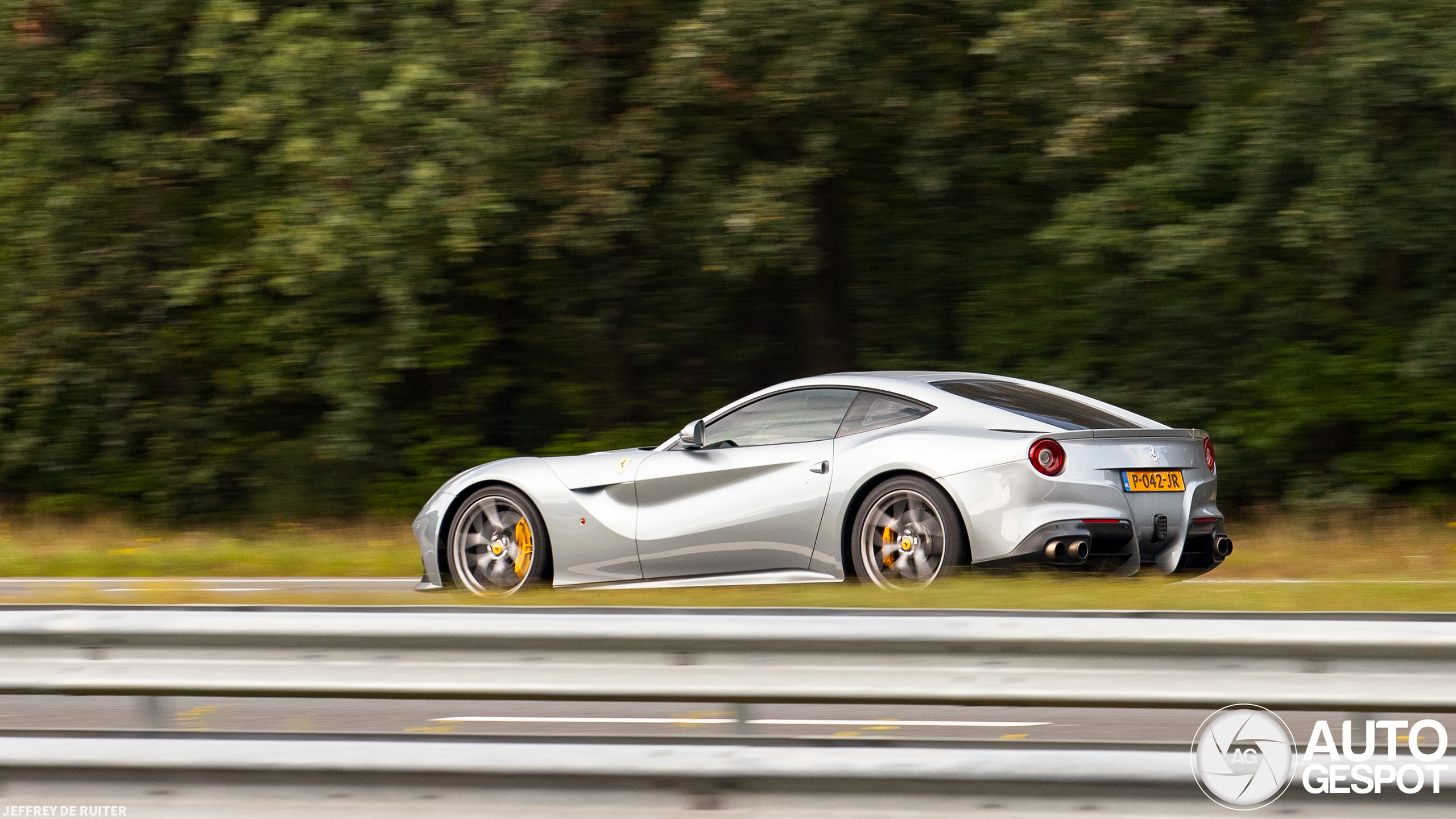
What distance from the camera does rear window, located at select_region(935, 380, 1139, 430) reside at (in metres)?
7.48

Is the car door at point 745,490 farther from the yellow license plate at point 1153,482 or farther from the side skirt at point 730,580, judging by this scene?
the yellow license plate at point 1153,482

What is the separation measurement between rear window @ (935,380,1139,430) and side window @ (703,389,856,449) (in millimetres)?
545

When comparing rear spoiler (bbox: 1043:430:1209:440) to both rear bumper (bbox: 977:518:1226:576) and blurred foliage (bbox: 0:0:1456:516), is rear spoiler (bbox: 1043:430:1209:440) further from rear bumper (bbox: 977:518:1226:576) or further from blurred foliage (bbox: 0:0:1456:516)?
blurred foliage (bbox: 0:0:1456:516)

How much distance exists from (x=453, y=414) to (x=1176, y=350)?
7.87 metres

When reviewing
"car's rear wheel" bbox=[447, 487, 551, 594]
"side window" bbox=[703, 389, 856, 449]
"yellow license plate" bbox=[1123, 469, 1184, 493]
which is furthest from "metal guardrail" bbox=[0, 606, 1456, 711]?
"car's rear wheel" bbox=[447, 487, 551, 594]

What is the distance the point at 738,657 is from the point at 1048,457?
3448mm

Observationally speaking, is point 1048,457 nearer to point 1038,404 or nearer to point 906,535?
point 1038,404

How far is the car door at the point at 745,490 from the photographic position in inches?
301

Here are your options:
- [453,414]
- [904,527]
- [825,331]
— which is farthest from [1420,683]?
[453,414]

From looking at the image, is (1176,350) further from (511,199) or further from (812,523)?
(812,523)

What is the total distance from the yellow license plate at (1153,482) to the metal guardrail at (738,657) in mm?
3356

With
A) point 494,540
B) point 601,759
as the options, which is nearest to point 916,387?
point 494,540

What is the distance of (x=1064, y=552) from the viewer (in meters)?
7.02

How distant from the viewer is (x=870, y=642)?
3.95 meters
